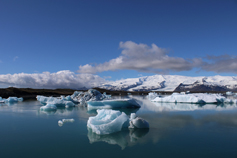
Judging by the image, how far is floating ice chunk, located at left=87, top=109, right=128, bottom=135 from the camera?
5609mm

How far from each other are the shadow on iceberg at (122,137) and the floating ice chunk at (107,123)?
177 millimetres

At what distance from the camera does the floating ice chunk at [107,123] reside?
5.61m

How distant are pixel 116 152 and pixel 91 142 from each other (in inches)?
39.9

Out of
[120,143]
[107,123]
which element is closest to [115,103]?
[107,123]

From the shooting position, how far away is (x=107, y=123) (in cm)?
580

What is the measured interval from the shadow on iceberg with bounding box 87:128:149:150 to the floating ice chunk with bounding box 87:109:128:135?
177mm

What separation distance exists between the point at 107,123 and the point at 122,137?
79 centimetres

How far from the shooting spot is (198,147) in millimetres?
4441

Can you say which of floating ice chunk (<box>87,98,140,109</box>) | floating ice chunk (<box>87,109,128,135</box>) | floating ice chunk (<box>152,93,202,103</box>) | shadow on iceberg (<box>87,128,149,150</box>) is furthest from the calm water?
floating ice chunk (<box>152,93,202,103</box>)

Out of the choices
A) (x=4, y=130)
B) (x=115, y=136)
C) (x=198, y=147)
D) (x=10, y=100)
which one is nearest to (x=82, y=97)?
(x=10, y=100)

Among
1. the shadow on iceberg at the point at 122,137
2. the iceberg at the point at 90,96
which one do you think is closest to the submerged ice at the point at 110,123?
the shadow on iceberg at the point at 122,137

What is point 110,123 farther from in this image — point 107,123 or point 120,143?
point 120,143

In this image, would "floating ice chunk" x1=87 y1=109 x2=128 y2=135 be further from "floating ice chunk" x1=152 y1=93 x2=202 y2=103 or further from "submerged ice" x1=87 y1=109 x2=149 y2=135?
"floating ice chunk" x1=152 y1=93 x2=202 y2=103

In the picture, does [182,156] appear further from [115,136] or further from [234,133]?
[234,133]
